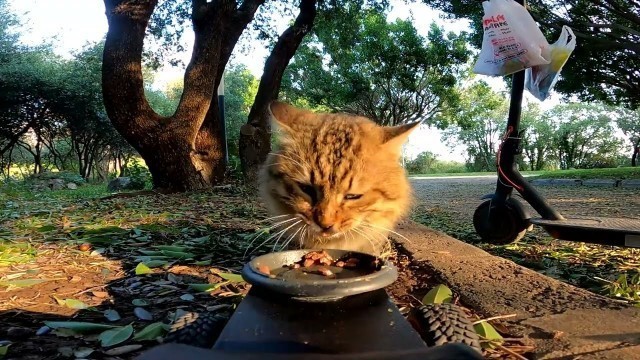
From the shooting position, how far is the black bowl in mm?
1172

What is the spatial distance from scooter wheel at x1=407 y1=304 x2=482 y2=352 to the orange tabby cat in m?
0.91

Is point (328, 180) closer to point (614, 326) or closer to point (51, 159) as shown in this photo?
point (614, 326)

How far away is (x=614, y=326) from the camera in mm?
1557

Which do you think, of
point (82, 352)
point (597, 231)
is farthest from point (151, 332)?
point (597, 231)

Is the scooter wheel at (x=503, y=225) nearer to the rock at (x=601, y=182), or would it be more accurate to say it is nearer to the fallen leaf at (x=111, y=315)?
the fallen leaf at (x=111, y=315)

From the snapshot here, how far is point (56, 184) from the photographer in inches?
623

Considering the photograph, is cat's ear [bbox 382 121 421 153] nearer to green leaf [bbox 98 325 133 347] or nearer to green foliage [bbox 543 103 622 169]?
green leaf [bbox 98 325 133 347]

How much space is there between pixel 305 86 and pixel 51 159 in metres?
15.9

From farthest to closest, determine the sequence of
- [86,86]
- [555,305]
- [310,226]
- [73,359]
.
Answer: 1. [86,86]
2. [310,226]
3. [555,305]
4. [73,359]

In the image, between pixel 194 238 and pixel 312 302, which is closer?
pixel 312 302

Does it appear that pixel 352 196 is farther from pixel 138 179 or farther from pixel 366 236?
pixel 138 179

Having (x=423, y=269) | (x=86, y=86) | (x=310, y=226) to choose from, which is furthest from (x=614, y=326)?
(x=86, y=86)

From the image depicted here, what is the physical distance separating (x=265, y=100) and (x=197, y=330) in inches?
350

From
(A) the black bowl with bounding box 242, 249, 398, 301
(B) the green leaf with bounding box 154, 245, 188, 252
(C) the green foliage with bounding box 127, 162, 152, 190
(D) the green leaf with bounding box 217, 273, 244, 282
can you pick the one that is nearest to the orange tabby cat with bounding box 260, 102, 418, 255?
(D) the green leaf with bounding box 217, 273, 244, 282
